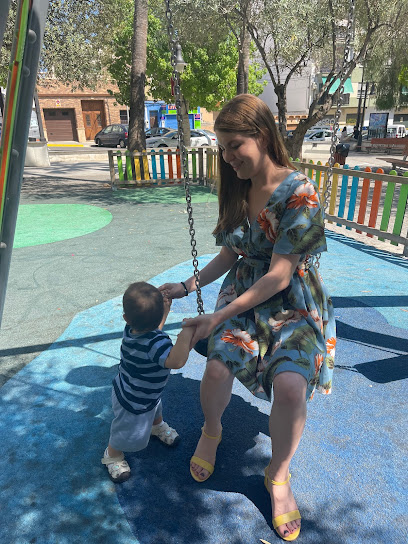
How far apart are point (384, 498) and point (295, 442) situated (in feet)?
1.82

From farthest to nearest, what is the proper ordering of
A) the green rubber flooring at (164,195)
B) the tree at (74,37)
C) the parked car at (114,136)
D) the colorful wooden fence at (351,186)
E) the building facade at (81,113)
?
the building facade at (81,113)
the parked car at (114,136)
the tree at (74,37)
the green rubber flooring at (164,195)
the colorful wooden fence at (351,186)

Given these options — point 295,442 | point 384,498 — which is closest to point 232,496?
point 295,442

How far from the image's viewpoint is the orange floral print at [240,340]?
5.94 ft

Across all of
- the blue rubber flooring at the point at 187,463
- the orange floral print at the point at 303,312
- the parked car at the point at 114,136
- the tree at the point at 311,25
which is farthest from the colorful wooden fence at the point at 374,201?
the parked car at the point at 114,136

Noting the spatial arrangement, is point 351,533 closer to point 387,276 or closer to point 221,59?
point 387,276

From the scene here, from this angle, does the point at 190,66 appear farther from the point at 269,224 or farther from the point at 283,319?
the point at 283,319

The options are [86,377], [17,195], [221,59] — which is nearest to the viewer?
[17,195]

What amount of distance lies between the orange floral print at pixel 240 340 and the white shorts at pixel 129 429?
503mm

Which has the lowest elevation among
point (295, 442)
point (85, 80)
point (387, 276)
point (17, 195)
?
point (387, 276)

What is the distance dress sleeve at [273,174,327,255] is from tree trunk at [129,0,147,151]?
10285mm

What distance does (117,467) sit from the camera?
6.49ft

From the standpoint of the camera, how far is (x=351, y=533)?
1.71 metres

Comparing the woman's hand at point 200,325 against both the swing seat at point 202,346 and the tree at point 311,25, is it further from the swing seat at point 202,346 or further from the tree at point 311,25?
the tree at point 311,25

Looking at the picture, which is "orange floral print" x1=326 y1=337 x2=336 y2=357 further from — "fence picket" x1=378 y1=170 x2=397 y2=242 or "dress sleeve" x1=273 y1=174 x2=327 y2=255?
"fence picket" x1=378 y1=170 x2=397 y2=242
